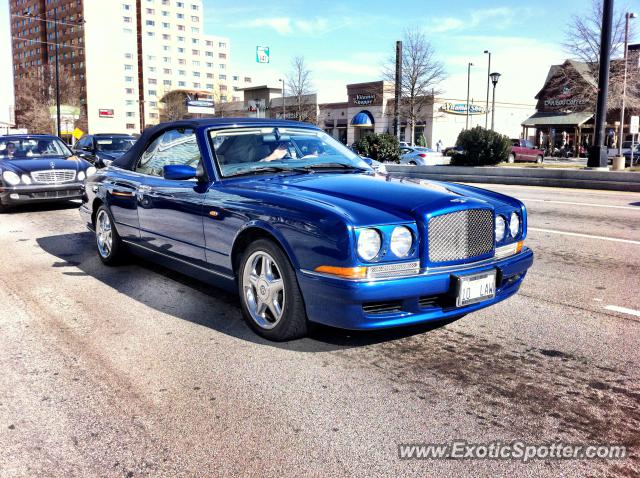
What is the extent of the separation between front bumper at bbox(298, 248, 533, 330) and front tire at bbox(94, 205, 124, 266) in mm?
3347

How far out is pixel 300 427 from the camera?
288 cm

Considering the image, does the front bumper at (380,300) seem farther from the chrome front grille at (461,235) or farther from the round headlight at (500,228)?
the round headlight at (500,228)

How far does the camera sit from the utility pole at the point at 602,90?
1797cm

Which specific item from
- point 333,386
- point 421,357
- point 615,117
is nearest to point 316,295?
point 333,386

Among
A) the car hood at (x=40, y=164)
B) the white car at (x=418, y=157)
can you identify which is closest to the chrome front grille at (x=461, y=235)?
the car hood at (x=40, y=164)

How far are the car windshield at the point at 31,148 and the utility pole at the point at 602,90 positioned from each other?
15661 mm

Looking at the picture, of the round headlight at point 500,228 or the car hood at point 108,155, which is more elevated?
the car hood at point 108,155

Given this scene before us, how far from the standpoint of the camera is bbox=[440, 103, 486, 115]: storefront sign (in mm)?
56550

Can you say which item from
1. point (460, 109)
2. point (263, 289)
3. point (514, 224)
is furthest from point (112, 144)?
point (460, 109)

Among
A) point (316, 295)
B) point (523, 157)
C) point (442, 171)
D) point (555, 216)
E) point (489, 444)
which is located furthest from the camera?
→ point (523, 157)

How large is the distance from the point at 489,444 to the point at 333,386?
95 centimetres

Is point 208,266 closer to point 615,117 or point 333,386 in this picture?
point 333,386

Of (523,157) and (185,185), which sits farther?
(523,157)

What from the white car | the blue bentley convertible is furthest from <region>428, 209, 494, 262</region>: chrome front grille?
the white car
